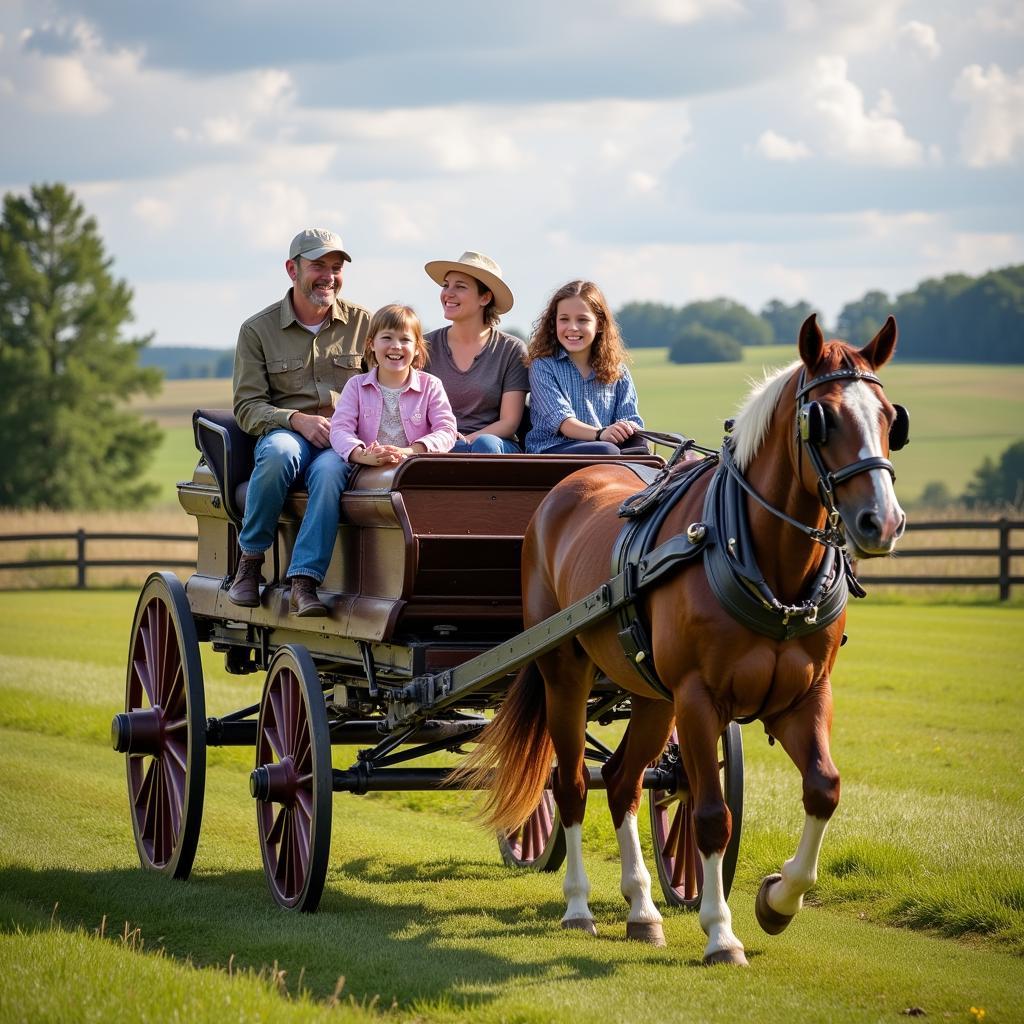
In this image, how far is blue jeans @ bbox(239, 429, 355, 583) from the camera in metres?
6.48

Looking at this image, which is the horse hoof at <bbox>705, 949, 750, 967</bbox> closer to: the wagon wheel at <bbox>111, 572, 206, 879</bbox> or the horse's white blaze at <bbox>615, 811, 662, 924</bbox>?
the horse's white blaze at <bbox>615, 811, 662, 924</bbox>

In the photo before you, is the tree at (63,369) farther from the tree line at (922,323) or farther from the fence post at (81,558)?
the tree line at (922,323)

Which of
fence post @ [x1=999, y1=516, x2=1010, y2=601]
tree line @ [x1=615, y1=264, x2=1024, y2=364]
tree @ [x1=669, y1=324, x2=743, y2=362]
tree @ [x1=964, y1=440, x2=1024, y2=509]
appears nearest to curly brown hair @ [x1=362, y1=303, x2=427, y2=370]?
fence post @ [x1=999, y1=516, x2=1010, y2=601]

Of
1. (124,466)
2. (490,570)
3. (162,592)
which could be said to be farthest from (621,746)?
(124,466)

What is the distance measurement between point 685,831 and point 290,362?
2.89 meters

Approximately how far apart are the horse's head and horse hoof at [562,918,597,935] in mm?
2234

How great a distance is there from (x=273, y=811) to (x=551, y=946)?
174 centimetres

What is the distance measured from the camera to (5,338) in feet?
163

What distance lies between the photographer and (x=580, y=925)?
6070 mm

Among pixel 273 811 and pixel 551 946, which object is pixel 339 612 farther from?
pixel 551 946

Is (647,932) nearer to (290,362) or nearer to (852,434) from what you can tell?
(852,434)

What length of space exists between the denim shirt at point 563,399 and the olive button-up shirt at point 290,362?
3.02 ft

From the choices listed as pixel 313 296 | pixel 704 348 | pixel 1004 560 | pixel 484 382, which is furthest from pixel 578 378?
pixel 704 348

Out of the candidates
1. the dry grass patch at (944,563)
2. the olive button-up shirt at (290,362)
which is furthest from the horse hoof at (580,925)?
the dry grass patch at (944,563)
